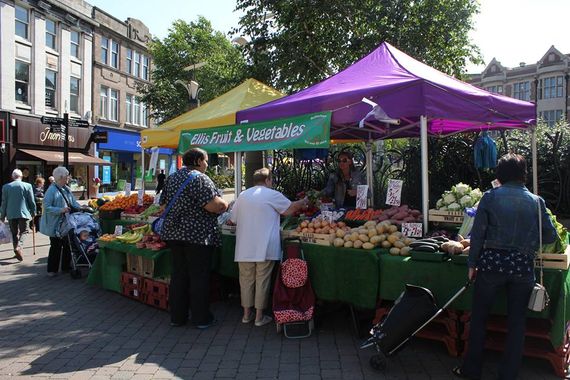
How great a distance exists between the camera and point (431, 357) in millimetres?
4160

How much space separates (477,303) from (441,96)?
2.15m

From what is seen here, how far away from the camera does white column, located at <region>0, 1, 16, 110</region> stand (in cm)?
2073

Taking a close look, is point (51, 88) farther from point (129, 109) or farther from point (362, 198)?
point (362, 198)

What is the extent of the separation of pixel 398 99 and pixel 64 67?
24.7 m

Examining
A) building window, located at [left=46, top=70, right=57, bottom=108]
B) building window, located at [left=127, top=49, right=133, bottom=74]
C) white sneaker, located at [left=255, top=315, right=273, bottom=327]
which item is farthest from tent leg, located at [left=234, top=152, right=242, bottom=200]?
building window, located at [left=127, top=49, right=133, bottom=74]

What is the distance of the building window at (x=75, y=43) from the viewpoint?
2605 centimetres

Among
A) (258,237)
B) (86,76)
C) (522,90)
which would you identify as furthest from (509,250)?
(522,90)

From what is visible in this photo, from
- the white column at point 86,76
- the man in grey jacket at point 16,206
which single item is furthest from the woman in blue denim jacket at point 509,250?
the white column at point 86,76

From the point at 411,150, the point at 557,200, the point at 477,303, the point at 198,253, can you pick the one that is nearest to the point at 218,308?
the point at 198,253

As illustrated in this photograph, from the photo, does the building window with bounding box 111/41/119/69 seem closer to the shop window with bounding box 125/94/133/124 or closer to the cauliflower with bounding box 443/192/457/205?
the shop window with bounding box 125/94/133/124

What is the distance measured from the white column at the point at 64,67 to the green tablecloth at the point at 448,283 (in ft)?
80.1

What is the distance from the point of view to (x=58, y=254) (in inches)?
296

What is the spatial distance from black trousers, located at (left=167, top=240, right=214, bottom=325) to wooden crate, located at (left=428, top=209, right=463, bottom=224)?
2453 mm

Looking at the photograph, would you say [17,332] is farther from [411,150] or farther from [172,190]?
[411,150]
